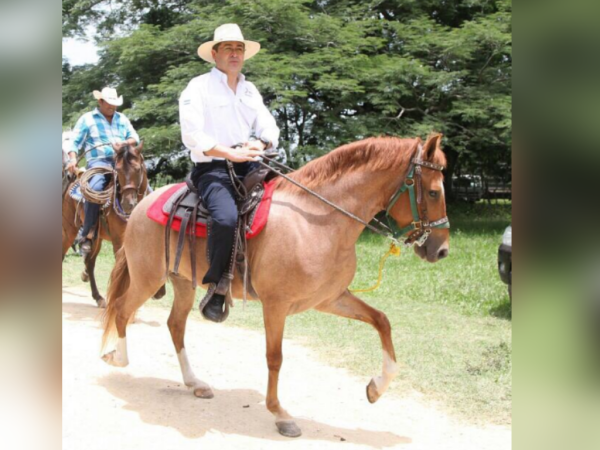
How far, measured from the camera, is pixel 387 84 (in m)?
16.4

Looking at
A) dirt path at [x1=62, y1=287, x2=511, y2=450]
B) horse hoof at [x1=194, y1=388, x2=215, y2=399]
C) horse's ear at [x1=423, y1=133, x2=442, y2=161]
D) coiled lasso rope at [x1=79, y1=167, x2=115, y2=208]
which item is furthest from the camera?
coiled lasso rope at [x1=79, y1=167, x2=115, y2=208]

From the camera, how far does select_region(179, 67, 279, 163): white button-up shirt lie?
4562mm

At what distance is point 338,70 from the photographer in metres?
16.3

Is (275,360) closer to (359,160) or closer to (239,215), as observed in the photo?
(239,215)

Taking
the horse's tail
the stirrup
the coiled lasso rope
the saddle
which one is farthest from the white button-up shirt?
the coiled lasso rope

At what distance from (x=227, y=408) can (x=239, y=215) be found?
169cm

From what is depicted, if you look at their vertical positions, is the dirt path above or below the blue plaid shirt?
below

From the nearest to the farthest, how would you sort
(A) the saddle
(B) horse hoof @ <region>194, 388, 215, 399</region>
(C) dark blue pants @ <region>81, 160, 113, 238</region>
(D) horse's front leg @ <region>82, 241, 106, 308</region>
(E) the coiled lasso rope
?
(A) the saddle → (B) horse hoof @ <region>194, 388, 215, 399</region> → (E) the coiled lasso rope → (C) dark blue pants @ <region>81, 160, 113, 238</region> → (D) horse's front leg @ <region>82, 241, 106, 308</region>

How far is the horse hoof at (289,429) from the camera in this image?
177 inches

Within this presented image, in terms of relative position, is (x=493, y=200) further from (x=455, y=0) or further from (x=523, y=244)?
(x=523, y=244)

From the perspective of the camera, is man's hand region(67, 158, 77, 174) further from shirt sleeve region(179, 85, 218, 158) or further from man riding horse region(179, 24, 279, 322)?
shirt sleeve region(179, 85, 218, 158)

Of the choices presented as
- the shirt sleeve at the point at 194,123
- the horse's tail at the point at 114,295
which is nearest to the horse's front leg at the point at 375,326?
the shirt sleeve at the point at 194,123

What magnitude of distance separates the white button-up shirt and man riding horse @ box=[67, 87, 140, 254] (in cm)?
361

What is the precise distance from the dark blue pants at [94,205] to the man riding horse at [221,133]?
357 cm
